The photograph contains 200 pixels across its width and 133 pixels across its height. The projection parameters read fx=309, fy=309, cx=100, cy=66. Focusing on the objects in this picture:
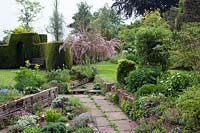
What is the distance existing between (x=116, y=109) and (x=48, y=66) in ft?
27.9

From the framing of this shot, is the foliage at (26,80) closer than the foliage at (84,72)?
Yes

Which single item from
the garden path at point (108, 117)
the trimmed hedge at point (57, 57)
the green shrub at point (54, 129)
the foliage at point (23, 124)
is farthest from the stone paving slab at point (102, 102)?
the trimmed hedge at point (57, 57)

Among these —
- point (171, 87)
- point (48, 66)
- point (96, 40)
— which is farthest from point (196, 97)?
point (48, 66)

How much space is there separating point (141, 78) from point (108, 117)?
4.35ft

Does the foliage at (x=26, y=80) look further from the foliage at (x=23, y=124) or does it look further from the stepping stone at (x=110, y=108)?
the foliage at (x=23, y=124)

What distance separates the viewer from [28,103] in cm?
650

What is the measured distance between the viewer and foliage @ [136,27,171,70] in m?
7.92

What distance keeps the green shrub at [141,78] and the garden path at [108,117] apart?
25.4 inches

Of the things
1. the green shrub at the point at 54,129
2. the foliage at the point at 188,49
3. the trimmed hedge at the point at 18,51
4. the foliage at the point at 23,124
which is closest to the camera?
the green shrub at the point at 54,129

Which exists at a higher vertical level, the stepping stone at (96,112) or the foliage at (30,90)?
the foliage at (30,90)

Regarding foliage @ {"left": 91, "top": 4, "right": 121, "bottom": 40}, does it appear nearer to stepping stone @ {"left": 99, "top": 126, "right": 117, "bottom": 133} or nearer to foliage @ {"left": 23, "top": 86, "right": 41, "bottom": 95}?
foliage @ {"left": 23, "top": 86, "right": 41, "bottom": 95}

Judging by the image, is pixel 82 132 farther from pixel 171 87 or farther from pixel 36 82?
pixel 36 82

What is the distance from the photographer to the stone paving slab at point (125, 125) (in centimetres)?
552

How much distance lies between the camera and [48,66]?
15164mm
